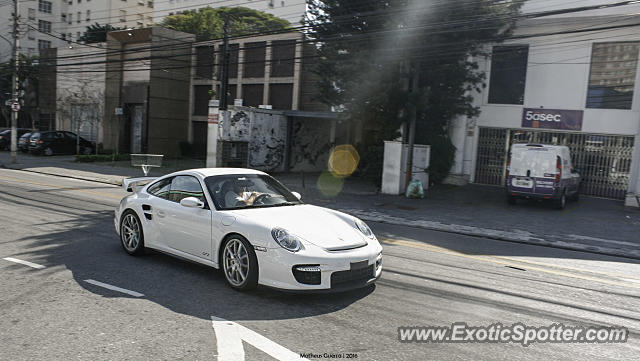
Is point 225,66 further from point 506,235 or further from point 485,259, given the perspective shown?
point 485,259

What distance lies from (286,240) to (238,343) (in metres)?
1.36

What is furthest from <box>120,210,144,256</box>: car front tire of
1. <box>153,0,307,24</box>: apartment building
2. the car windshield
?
<box>153,0,307,24</box>: apartment building

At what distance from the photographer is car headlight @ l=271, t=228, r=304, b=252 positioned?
5.16m

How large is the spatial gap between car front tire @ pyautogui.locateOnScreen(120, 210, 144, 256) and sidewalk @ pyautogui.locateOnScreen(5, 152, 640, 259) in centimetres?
699

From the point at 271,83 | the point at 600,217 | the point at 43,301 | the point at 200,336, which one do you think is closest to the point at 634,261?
the point at 600,217

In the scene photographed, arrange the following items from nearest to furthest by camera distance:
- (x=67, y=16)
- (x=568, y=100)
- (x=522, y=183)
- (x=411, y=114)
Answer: (x=522, y=183) → (x=411, y=114) → (x=568, y=100) → (x=67, y=16)

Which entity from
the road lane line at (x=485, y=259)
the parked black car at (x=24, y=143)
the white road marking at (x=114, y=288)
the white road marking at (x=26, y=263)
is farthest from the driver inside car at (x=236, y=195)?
the parked black car at (x=24, y=143)

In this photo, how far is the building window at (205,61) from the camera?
112 ft

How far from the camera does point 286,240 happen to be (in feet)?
17.1

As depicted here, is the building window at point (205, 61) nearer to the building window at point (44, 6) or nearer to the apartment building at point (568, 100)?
the apartment building at point (568, 100)

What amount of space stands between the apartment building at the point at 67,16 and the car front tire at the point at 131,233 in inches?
2953

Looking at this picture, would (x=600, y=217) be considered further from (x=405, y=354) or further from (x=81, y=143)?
(x=81, y=143)

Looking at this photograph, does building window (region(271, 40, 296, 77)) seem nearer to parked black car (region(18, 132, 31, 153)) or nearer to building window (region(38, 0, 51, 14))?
parked black car (region(18, 132, 31, 153))

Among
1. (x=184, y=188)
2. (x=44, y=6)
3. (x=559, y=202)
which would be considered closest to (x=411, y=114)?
(x=559, y=202)
